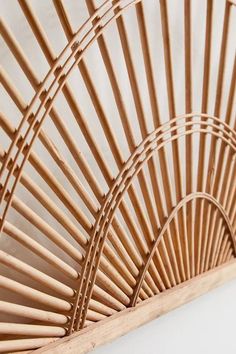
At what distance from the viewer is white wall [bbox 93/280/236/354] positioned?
916 millimetres

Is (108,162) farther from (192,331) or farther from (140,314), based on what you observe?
(192,331)

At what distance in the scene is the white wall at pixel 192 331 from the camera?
92 centimetres

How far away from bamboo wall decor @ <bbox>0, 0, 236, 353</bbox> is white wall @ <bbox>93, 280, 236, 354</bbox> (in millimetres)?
37

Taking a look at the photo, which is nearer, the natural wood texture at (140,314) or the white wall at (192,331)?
the natural wood texture at (140,314)

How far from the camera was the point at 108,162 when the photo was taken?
34.3 inches

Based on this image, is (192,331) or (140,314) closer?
(140,314)

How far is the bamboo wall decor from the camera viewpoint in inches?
28.0

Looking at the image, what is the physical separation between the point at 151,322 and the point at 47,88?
39cm

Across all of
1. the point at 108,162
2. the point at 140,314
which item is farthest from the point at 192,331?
the point at 108,162

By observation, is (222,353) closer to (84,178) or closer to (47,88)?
(84,178)

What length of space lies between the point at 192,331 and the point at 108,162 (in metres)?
0.34

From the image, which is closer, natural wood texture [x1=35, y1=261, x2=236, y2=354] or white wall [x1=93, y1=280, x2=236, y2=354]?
natural wood texture [x1=35, y1=261, x2=236, y2=354]

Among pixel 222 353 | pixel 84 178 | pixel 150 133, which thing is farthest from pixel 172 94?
pixel 222 353

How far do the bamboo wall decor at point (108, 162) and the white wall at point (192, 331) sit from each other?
0.12 feet
